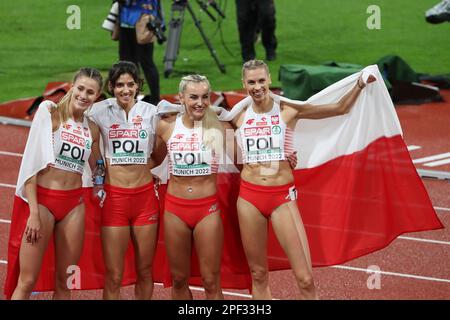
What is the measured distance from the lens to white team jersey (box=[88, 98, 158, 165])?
23.6ft

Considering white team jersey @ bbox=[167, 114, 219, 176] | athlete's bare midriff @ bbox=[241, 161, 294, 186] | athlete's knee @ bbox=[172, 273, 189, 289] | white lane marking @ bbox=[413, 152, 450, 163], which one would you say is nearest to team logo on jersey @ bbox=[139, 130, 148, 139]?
white team jersey @ bbox=[167, 114, 219, 176]

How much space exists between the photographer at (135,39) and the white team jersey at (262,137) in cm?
548

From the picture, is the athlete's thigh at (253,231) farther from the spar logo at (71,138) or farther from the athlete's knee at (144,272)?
the spar logo at (71,138)

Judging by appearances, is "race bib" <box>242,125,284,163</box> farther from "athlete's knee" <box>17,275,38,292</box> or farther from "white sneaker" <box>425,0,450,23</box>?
"white sneaker" <box>425,0,450,23</box>

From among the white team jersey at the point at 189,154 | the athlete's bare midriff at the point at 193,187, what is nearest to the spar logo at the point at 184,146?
the white team jersey at the point at 189,154

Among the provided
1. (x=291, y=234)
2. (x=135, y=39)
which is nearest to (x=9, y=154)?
(x=135, y=39)

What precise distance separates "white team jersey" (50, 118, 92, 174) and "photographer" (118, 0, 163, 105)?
18.2ft

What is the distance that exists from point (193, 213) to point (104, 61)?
9321 mm

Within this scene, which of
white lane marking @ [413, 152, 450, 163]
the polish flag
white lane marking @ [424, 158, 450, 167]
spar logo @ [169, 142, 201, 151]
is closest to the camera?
spar logo @ [169, 142, 201, 151]

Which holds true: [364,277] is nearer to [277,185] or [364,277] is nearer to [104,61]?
[277,185]

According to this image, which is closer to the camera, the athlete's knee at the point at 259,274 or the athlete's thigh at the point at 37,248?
the athlete's thigh at the point at 37,248

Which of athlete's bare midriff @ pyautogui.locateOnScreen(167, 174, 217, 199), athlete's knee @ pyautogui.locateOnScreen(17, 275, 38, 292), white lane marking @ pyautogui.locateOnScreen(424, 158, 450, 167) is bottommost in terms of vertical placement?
white lane marking @ pyautogui.locateOnScreen(424, 158, 450, 167)

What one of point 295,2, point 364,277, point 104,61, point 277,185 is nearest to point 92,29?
point 104,61

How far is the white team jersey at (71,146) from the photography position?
7023mm
